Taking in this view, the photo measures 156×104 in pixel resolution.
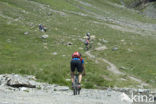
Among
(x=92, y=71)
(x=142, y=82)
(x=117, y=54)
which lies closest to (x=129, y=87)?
(x=142, y=82)

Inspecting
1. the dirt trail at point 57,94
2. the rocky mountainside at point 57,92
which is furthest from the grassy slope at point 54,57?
the dirt trail at point 57,94

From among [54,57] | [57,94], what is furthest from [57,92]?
[54,57]

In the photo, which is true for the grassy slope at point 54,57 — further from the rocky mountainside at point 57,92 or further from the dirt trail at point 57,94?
the dirt trail at point 57,94

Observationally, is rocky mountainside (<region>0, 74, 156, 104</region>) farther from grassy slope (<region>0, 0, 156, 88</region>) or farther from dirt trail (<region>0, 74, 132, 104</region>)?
grassy slope (<region>0, 0, 156, 88</region>)

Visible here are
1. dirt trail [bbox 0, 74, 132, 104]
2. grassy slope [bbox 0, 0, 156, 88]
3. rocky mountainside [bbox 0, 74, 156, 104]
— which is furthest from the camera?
grassy slope [bbox 0, 0, 156, 88]

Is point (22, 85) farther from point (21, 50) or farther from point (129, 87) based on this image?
point (21, 50)

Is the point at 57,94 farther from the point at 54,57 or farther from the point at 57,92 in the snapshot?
the point at 54,57

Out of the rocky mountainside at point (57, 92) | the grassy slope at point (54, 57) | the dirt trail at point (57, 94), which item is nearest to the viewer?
the dirt trail at point (57, 94)

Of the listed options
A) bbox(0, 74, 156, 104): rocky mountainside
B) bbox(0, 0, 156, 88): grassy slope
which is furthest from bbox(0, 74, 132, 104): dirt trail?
bbox(0, 0, 156, 88): grassy slope

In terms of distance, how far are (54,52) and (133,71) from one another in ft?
45.7

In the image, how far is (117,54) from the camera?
33281 millimetres

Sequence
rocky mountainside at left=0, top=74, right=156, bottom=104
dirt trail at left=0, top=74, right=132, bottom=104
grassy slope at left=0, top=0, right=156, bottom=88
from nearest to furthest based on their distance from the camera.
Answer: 1. dirt trail at left=0, top=74, right=132, bottom=104
2. rocky mountainside at left=0, top=74, right=156, bottom=104
3. grassy slope at left=0, top=0, right=156, bottom=88

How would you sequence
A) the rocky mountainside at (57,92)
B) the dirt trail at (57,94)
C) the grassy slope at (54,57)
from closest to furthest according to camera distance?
the dirt trail at (57,94)
the rocky mountainside at (57,92)
the grassy slope at (54,57)

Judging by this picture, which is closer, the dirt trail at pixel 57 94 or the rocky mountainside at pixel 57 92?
the dirt trail at pixel 57 94
